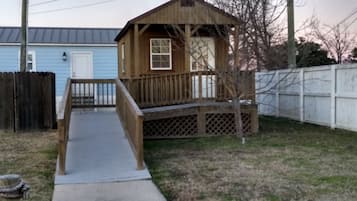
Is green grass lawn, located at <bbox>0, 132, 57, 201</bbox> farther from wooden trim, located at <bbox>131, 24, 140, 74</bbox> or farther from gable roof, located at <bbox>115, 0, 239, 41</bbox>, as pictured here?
gable roof, located at <bbox>115, 0, 239, 41</bbox>

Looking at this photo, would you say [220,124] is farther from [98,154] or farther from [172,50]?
[98,154]

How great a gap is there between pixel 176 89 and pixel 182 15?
2.96 meters

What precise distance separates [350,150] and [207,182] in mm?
4281

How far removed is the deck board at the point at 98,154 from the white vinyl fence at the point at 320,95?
429 centimetres

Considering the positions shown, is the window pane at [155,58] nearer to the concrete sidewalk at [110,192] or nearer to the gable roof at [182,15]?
the gable roof at [182,15]

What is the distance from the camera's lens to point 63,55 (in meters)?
24.1

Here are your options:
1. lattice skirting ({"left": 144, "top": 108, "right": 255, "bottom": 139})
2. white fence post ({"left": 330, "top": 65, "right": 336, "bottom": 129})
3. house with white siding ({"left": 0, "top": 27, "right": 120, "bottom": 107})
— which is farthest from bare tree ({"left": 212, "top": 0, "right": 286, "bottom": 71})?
house with white siding ({"left": 0, "top": 27, "right": 120, "bottom": 107})

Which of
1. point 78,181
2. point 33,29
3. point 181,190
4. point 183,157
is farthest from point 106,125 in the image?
point 33,29

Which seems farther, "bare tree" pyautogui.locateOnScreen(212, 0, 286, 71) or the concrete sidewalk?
"bare tree" pyautogui.locateOnScreen(212, 0, 286, 71)

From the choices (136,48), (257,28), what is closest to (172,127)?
(136,48)

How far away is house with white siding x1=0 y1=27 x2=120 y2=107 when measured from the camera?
23797 mm

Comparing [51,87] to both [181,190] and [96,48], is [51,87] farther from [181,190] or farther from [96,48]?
[96,48]

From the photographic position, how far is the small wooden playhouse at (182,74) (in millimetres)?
12703

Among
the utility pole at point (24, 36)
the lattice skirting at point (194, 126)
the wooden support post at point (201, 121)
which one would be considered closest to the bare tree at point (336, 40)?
the utility pole at point (24, 36)
